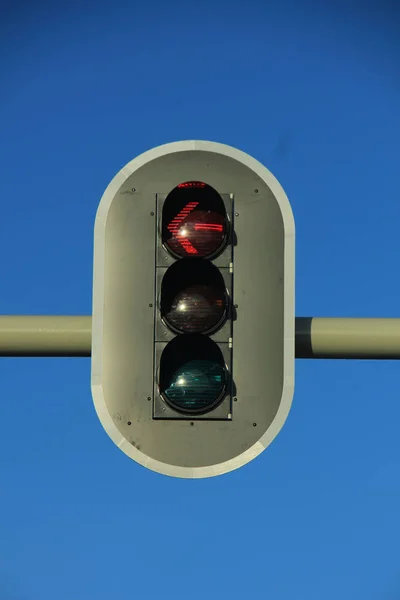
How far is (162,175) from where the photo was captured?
260 inches

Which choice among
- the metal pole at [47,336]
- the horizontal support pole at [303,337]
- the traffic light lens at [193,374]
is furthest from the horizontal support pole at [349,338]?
the metal pole at [47,336]

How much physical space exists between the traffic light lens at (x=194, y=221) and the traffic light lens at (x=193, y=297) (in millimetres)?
98

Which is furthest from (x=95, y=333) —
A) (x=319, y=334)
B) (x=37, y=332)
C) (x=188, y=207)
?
(x=319, y=334)

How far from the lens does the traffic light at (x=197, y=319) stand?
6.05 m

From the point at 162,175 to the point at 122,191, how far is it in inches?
9.5

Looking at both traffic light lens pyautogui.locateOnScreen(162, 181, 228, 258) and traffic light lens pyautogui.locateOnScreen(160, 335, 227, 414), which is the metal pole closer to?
traffic light lens pyautogui.locateOnScreen(160, 335, 227, 414)

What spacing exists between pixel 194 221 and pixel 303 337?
0.89 metres

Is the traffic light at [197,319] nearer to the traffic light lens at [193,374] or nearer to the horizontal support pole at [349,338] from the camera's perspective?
the traffic light lens at [193,374]

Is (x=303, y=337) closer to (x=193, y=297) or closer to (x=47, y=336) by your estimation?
(x=193, y=297)

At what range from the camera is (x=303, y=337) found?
636 centimetres

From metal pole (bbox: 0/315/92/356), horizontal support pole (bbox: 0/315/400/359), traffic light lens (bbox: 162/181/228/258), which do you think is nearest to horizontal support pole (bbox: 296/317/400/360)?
horizontal support pole (bbox: 0/315/400/359)

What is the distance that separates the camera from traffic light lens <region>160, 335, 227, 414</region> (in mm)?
5992

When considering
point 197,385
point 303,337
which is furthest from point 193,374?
point 303,337

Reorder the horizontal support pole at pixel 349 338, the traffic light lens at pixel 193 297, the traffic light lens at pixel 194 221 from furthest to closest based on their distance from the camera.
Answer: the horizontal support pole at pixel 349 338, the traffic light lens at pixel 194 221, the traffic light lens at pixel 193 297
